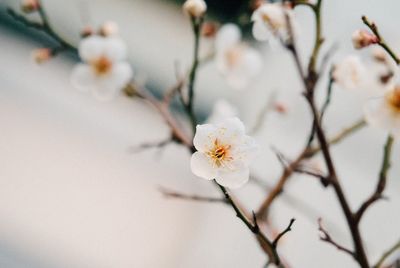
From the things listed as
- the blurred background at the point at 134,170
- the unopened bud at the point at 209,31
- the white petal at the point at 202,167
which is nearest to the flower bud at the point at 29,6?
the unopened bud at the point at 209,31

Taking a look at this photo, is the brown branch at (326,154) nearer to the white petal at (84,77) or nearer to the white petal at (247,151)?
the white petal at (247,151)

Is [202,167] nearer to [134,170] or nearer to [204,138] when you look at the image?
[204,138]

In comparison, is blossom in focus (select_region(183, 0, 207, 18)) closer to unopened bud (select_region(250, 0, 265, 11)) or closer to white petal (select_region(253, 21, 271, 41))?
white petal (select_region(253, 21, 271, 41))

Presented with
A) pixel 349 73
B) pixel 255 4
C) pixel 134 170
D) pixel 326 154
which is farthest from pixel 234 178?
pixel 134 170

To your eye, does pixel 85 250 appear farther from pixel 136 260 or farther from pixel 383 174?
pixel 383 174

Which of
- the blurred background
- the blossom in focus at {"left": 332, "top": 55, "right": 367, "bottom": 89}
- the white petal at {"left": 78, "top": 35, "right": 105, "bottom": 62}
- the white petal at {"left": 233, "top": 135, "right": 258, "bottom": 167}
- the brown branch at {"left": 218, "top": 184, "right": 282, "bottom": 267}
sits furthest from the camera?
the blurred background

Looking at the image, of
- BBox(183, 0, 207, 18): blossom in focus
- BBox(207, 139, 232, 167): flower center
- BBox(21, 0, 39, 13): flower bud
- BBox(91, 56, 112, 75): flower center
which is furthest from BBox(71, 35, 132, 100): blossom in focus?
BBox(207, 139, 232, 167): flower center
